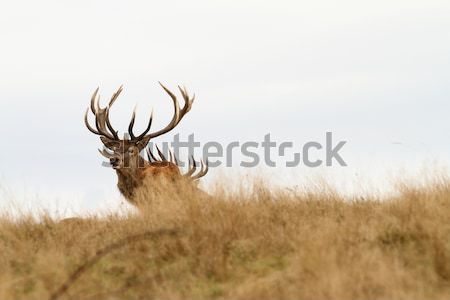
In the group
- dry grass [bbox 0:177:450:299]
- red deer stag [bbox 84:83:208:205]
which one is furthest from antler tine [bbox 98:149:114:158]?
dry grass [bbox 0:177:450:299]

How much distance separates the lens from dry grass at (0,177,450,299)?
5762 mm

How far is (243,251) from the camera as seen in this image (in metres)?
6.89

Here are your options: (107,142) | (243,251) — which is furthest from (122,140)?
(243,251)

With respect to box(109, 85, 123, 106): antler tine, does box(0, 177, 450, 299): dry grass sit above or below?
below

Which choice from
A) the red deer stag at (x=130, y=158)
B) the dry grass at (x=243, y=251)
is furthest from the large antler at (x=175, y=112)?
the dry grass at (x=243, y=251)

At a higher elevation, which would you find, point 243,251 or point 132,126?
point 132,126

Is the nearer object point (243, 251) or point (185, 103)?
point (243, 251)

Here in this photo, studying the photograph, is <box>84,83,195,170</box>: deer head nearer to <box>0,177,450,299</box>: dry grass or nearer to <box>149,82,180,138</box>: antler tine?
<box>149,82,180,138</box>: antler tine

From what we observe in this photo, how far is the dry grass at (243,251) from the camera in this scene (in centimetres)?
576

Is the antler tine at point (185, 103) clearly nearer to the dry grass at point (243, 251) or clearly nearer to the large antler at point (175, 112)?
the large antler at point (175, 112)

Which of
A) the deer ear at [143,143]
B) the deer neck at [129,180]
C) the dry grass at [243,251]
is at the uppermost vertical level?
the deer ear at [143,143]

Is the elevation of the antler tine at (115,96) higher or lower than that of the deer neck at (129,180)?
higher

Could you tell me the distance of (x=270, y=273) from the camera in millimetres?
6297

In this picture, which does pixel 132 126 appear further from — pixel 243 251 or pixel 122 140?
pixel 243 251
